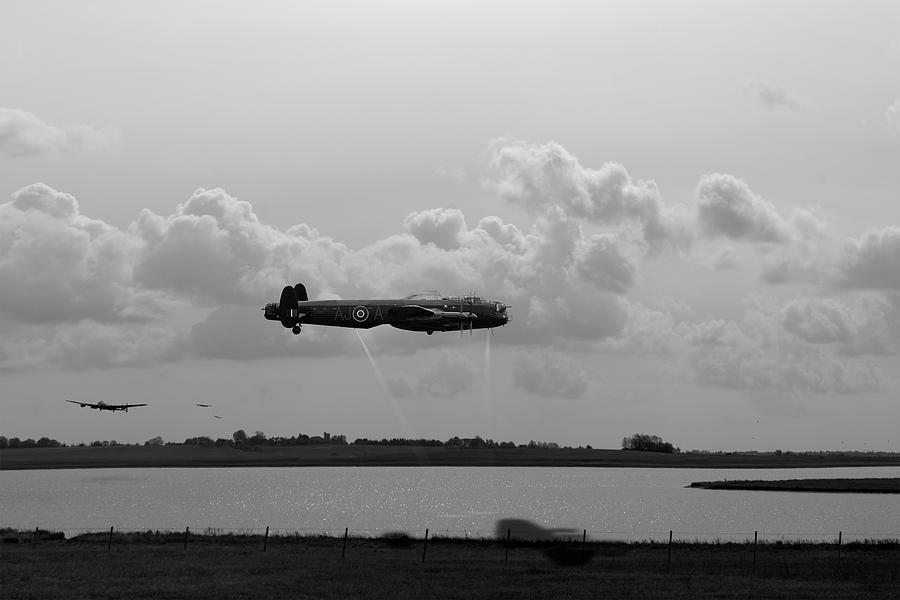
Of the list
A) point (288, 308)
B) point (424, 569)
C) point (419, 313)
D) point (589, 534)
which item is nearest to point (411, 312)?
point (419, 313)

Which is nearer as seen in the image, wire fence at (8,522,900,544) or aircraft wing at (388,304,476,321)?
aircraft wing at (388,304,476,321)

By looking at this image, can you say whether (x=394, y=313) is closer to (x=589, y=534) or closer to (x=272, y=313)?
(x=272, y=313)

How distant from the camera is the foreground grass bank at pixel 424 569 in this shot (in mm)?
62688

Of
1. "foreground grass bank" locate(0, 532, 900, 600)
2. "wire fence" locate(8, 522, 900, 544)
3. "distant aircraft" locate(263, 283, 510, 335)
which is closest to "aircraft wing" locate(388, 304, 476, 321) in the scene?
"distant aircraft" locate(263, 283, 510, 335)

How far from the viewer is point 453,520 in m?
157

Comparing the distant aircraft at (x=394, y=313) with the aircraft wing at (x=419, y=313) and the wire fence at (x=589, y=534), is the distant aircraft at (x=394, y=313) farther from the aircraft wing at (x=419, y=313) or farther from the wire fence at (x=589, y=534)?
the wire fence at (x=589, y=534)

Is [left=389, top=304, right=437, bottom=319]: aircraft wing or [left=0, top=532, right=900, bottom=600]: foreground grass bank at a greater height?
[left=389, top=304, right=437, bottom=319]: aircraft wing

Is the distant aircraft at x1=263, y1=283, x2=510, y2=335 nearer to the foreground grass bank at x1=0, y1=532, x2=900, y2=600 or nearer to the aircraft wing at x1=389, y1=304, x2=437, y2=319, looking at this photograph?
the aircraft wing at x1=389, y1=304, x2=437, y2=319

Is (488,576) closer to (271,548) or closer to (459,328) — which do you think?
(459,328)

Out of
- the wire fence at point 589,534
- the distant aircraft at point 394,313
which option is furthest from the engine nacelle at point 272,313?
the wire fence at point 589,534

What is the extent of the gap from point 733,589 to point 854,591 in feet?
23.4

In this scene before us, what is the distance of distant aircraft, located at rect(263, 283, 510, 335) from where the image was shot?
76.4 metres

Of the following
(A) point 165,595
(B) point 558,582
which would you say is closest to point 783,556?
(B) point 558,582

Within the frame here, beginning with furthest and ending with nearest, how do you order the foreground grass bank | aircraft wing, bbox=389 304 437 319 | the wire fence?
the wire fence < aircraft wing, bbox=389 304 437 319 < the foreground grass bank
